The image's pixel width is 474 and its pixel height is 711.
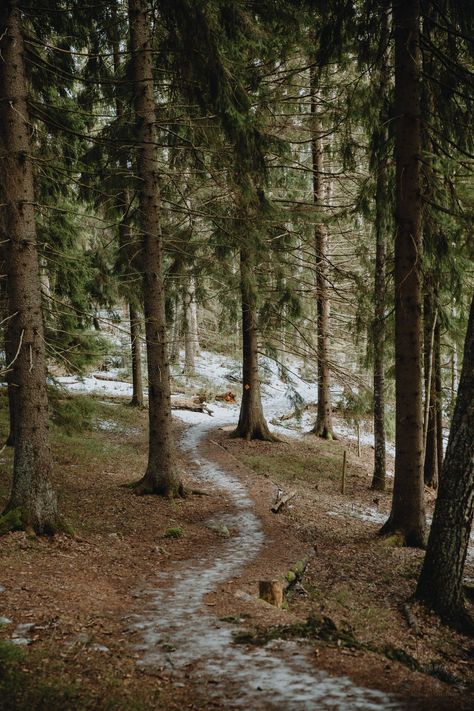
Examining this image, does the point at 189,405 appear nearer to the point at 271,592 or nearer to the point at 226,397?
the point at 226,397

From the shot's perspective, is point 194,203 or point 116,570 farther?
point 194,203

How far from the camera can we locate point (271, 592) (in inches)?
232

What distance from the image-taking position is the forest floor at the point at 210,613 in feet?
12.1

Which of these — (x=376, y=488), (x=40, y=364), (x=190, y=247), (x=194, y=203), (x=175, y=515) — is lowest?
(x=376, y=488)

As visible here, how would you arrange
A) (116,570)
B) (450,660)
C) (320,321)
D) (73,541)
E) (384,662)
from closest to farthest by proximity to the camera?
(384,662) < (450,660) < (116,570) < (73,541) < (320,321)

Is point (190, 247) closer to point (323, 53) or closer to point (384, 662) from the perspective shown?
point (323, 53)

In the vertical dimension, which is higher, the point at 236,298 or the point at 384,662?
the point at 236,298

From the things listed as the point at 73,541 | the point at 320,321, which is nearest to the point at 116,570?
the point at 73,541

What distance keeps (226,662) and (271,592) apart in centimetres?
181

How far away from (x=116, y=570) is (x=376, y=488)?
31.9 ft

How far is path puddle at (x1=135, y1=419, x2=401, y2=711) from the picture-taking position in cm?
358

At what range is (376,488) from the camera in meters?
14.5

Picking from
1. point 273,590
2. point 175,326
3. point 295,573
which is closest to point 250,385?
point 175,326

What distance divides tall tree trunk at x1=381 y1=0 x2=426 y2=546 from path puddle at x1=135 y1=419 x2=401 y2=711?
3991 mm
